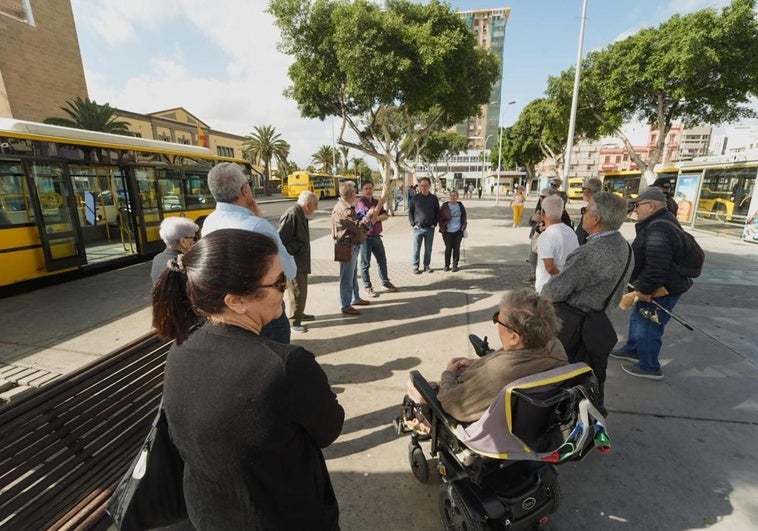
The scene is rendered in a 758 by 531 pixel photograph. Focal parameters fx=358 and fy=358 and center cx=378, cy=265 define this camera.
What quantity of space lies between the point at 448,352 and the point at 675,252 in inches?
93.6

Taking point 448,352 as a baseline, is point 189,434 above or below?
above

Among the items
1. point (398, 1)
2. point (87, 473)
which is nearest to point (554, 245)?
point (87, 473)

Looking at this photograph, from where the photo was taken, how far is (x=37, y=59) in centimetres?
2477

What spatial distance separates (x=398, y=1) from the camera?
13.1 metres

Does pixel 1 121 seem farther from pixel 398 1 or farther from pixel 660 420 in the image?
pixel 398 1

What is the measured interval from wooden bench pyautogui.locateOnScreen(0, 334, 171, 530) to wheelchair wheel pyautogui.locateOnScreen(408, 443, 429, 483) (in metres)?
1.70

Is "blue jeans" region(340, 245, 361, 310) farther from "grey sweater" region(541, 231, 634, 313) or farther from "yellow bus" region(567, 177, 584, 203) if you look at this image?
"yellow bus" region(567, 177, 584, 203)

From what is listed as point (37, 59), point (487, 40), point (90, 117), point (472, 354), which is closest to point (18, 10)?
point (37, 59)

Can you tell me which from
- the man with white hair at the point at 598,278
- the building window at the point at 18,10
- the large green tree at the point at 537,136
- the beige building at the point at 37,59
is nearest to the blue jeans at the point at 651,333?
the man with white hair at the point at 598,278

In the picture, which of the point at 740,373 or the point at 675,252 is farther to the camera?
the point at 740,373

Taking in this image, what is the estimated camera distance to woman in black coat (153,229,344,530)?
0.94 meters

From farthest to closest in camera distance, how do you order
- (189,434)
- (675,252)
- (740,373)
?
(740,373) → (675,252) → (189,434)

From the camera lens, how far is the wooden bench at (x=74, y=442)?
63.9 inches

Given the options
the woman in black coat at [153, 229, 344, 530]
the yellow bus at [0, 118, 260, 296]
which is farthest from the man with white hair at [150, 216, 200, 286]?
the yellow bus at [0, 118, 260, 296]
